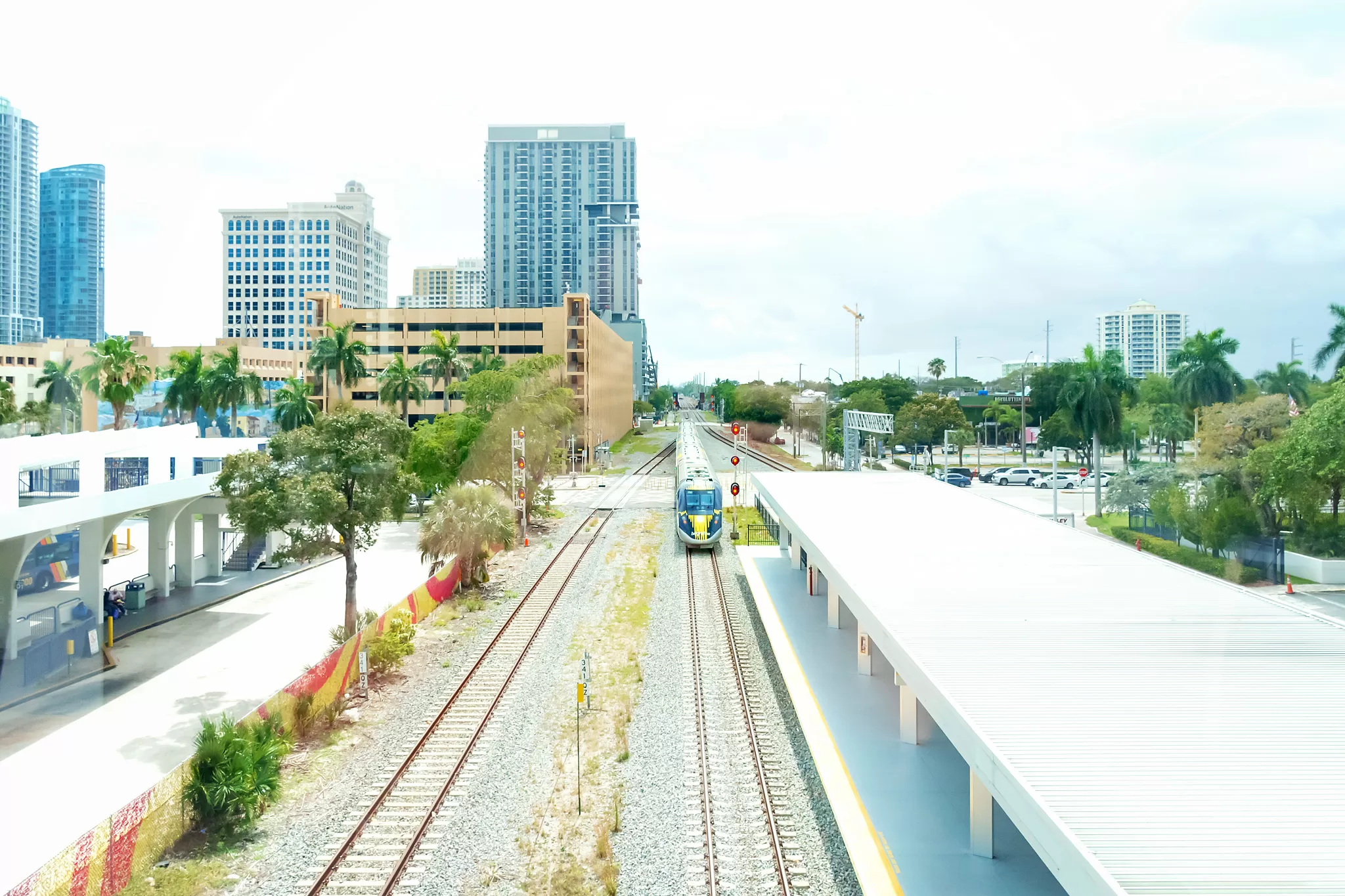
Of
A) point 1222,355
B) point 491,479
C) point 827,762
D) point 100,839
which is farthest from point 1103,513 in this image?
point 100,839

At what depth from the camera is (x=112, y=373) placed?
1346 inches

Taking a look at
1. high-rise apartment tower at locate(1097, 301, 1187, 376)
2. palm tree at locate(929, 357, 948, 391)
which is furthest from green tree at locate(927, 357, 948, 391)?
→ high-rise apartment tower at locate(1097, 301, 1187, 376)

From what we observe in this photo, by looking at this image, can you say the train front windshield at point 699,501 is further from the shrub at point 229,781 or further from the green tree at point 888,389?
the green tree at point 888,389

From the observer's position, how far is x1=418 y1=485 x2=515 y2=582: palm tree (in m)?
26.2

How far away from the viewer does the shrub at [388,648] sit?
18672 millimetres

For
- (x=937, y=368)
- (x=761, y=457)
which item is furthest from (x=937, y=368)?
(x=761, y=457)

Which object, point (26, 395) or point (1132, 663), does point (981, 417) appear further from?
point (1132, 663)

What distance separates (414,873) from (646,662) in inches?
368

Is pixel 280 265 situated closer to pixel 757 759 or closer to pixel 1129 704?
pixel 757 759

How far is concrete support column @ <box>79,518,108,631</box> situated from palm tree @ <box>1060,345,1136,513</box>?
41739mm

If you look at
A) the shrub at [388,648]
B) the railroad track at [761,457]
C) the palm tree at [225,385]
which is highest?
the palm tree at [225,385]

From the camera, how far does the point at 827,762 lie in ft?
44.3

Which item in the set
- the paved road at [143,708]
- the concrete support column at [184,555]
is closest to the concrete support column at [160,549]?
the concrete support column at [184,555]

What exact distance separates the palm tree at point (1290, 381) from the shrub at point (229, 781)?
4801cm
